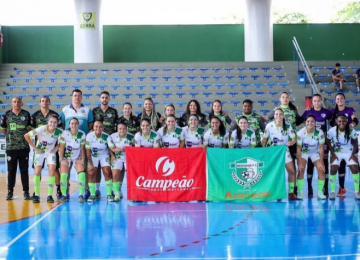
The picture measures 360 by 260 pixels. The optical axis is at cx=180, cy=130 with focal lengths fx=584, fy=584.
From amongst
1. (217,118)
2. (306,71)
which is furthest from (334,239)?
(306,71)

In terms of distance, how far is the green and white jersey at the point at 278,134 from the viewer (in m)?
10.5

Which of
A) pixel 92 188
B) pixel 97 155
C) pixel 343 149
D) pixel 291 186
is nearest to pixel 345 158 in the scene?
pixel 343 149

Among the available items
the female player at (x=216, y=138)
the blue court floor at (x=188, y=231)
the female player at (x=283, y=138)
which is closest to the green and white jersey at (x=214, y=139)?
the female player at (x=216, y=138)

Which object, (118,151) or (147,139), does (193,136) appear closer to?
(147,139)

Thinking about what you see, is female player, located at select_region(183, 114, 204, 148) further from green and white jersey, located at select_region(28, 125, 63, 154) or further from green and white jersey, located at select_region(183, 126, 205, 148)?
green and white jersey, located at select_region(28, 125, 63, 154)

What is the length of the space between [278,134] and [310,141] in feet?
1.96

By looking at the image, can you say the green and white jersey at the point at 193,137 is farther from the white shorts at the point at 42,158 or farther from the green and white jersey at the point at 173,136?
the white shorts at the point at 42,158

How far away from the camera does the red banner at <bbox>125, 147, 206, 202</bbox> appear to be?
1030cm

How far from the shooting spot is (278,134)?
1049 centimetres

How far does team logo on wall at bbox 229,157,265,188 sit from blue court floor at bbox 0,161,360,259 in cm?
43

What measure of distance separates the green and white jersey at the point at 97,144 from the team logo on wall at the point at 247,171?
2281 mm

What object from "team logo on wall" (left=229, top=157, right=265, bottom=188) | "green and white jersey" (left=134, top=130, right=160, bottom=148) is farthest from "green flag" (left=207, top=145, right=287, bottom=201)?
"green and white jersey" (left=134, top=130, right=160, bottom=148)

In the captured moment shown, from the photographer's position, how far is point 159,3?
31.7 metres

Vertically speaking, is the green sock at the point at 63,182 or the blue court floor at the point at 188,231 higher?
the green sock at the point at 63,182
